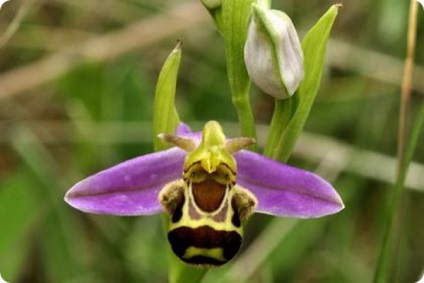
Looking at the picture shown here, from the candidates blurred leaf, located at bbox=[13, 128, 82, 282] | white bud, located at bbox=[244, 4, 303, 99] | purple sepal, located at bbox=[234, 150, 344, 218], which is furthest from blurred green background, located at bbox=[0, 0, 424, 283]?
white bud, located at bbox=[244, 4, 303, 99]

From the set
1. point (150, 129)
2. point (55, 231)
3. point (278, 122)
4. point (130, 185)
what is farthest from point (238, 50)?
point (150, 129)

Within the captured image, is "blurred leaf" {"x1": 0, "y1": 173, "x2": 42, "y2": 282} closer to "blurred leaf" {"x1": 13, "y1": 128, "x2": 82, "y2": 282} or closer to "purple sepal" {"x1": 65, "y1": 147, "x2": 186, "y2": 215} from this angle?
"blurred leaf" {"x1": 13, "y1": 128, "x2": 82, "y2": 282}

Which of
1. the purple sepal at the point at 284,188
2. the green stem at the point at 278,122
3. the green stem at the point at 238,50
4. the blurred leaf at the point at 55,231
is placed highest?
the green stem at the point at 238,50

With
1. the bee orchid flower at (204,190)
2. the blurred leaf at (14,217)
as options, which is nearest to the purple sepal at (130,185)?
the bee orchid flower at (204,190)

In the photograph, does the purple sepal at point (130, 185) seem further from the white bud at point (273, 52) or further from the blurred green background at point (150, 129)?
the blurred green background at point (150, 129)

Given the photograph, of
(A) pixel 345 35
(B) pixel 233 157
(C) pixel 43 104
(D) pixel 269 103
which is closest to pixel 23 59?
(C) pixel 43 104

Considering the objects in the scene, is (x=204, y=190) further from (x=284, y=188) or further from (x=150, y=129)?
(x=150, y=129)

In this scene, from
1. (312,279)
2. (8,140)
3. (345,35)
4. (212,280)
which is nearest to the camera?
(212,280)

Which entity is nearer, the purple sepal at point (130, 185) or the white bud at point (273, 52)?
the white bud at point (273, 52)

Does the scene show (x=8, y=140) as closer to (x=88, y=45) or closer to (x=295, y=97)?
(x=88, y=45)
